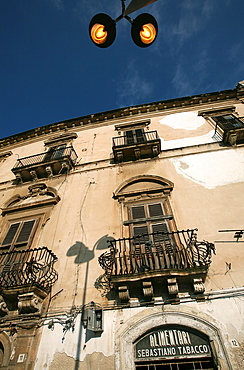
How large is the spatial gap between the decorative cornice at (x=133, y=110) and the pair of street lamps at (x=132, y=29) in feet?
33.1

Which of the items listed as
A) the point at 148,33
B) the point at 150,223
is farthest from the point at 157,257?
the point at 148,33

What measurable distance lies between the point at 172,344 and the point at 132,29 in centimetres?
617

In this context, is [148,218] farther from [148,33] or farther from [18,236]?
[148,33]

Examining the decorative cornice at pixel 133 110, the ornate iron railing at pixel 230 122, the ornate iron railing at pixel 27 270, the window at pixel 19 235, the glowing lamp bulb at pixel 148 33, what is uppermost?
the decorative cornice at pixel 133 110

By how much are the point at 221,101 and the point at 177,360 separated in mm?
13266

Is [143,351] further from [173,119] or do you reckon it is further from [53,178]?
[173,119]

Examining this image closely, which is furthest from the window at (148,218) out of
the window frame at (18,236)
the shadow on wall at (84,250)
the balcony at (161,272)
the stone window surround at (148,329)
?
the window frame at (18,236)

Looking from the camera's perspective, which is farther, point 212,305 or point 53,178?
point 53,178

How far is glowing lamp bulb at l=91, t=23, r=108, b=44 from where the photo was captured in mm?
3738

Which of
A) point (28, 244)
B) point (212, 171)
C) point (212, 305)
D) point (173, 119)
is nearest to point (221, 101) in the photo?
point (173, 119)

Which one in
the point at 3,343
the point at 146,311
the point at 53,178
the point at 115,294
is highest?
the point at 53,178

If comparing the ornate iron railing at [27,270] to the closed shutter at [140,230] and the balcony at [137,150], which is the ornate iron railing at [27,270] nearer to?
the closed shutter at [140,230]

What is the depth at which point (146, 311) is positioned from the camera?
516cm

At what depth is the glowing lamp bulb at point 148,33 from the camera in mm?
3760
